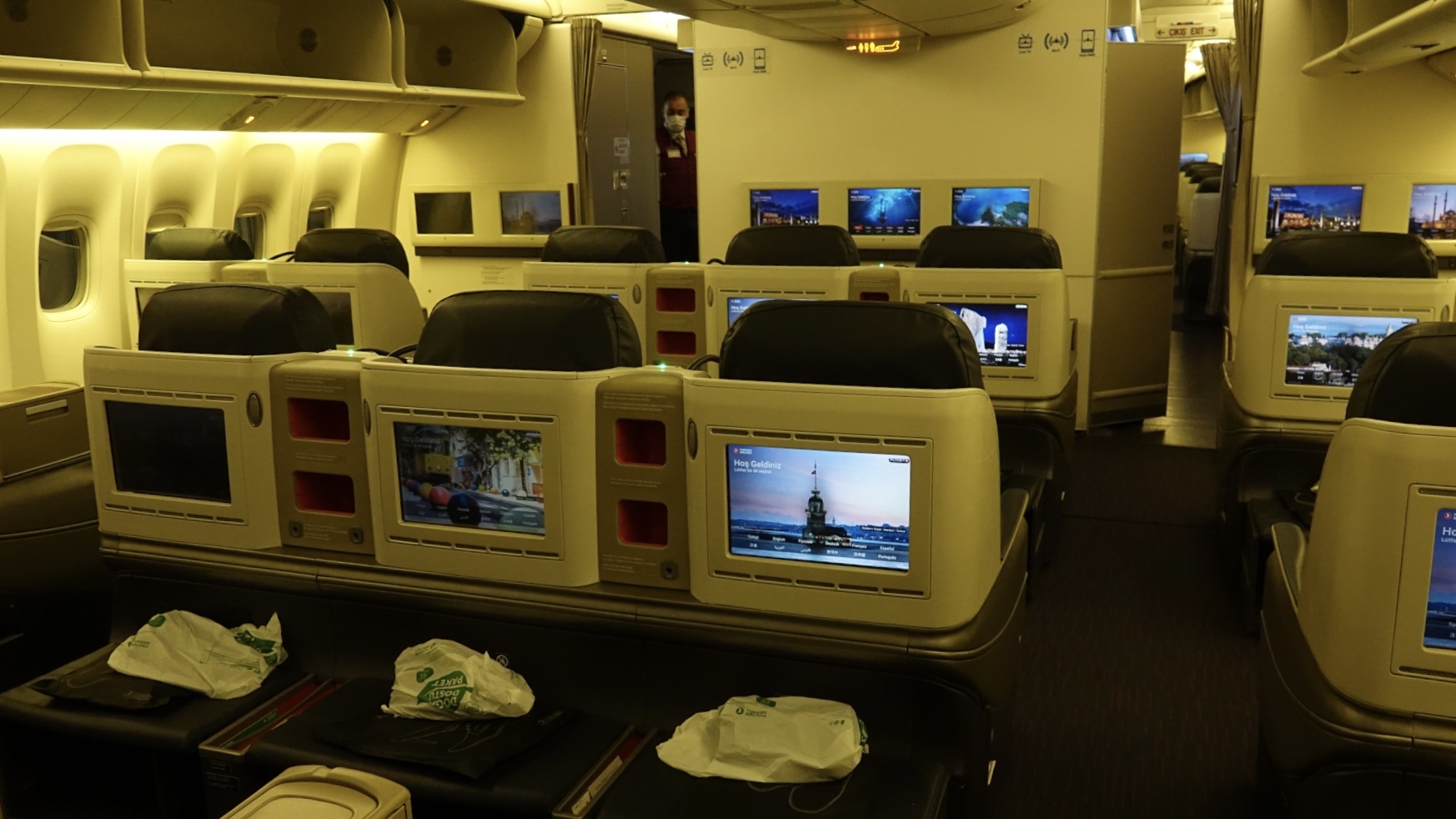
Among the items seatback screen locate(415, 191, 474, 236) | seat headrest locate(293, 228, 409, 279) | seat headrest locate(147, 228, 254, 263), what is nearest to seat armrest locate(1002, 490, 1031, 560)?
seat headrest locate(293, 228, 409, 279)

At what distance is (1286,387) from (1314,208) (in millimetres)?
3685

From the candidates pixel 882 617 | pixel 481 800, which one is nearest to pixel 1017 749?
pixel 882 617

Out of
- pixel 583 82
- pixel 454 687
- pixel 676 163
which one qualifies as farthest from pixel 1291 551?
pixel 676 163

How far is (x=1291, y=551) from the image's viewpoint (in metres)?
3.07

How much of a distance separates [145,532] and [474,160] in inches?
277

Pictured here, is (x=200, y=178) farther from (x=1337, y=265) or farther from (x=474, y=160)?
(x=1337, y=265)

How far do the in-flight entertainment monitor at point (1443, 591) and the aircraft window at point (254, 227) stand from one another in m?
8.31

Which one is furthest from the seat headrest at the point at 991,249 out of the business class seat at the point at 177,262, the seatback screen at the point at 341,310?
the business class seat at the point at 177,262

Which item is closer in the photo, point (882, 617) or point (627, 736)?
point (882, 617)

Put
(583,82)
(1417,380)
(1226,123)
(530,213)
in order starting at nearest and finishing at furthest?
1. (1417,380)
2. (583,82)
3. (530,213)
4. (1226,123)

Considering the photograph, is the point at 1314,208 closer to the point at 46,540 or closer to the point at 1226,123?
the point at 1226,123

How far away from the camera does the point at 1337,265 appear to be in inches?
195

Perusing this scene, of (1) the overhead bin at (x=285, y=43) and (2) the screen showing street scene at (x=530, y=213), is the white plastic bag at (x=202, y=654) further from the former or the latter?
(2) the screen showing street scene at (x=530, y=213)

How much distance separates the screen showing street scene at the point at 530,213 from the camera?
9.67 metres
